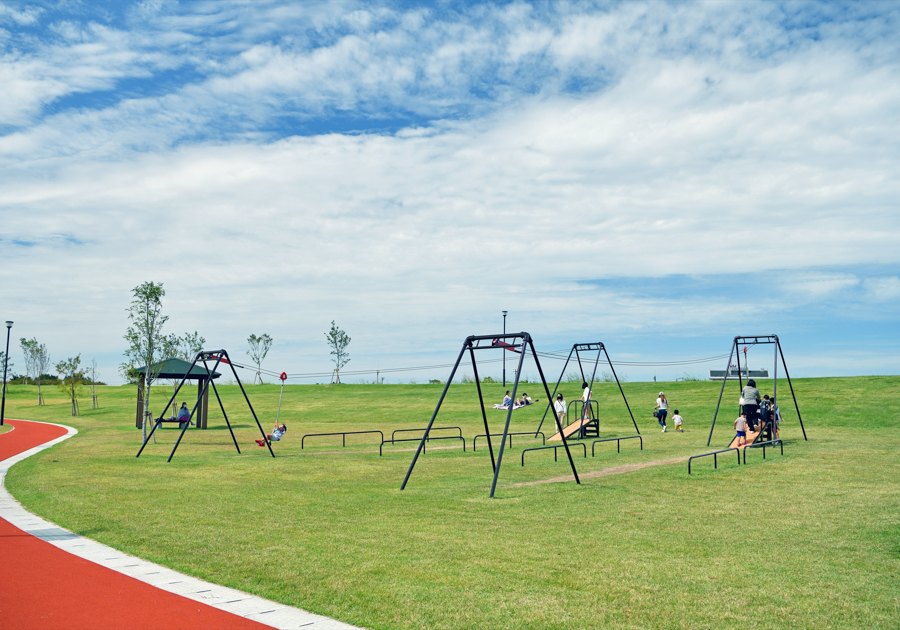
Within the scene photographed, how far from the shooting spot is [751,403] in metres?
21.3

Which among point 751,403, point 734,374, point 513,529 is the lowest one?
point 513,529

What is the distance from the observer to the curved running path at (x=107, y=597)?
5.88 meters

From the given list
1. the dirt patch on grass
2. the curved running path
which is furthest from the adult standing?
the curved running path

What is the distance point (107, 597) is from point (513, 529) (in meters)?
5.34

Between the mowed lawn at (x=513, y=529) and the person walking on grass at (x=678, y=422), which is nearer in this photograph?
the mowed lawn at (x=513, y=529)

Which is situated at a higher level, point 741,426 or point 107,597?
point 741,426

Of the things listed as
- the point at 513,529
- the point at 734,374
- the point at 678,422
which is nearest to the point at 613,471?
the point at 513,529

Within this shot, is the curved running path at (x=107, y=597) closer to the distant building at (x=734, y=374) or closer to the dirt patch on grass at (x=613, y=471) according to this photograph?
the dirt patch on grass at (x=613, y=471)

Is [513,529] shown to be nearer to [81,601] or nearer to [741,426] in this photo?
[81,601]

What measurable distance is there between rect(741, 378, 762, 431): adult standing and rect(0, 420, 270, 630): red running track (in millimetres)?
19169

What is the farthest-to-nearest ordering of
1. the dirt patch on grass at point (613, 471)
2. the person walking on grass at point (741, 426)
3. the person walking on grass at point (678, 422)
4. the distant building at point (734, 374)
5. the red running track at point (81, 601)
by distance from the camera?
the distant building at point (734, 374), the person walking on grass at point (678, 422), the person walking on grass at point (741, 426), the dirt patch on grass at point (613, 471), the red running track at point (81, 601)

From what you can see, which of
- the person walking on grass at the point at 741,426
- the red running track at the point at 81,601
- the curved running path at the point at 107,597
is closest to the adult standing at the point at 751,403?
A: the person walking on grass at the point at 741,426

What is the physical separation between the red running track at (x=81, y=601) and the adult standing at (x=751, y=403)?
1917 cm

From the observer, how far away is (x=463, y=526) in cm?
978
